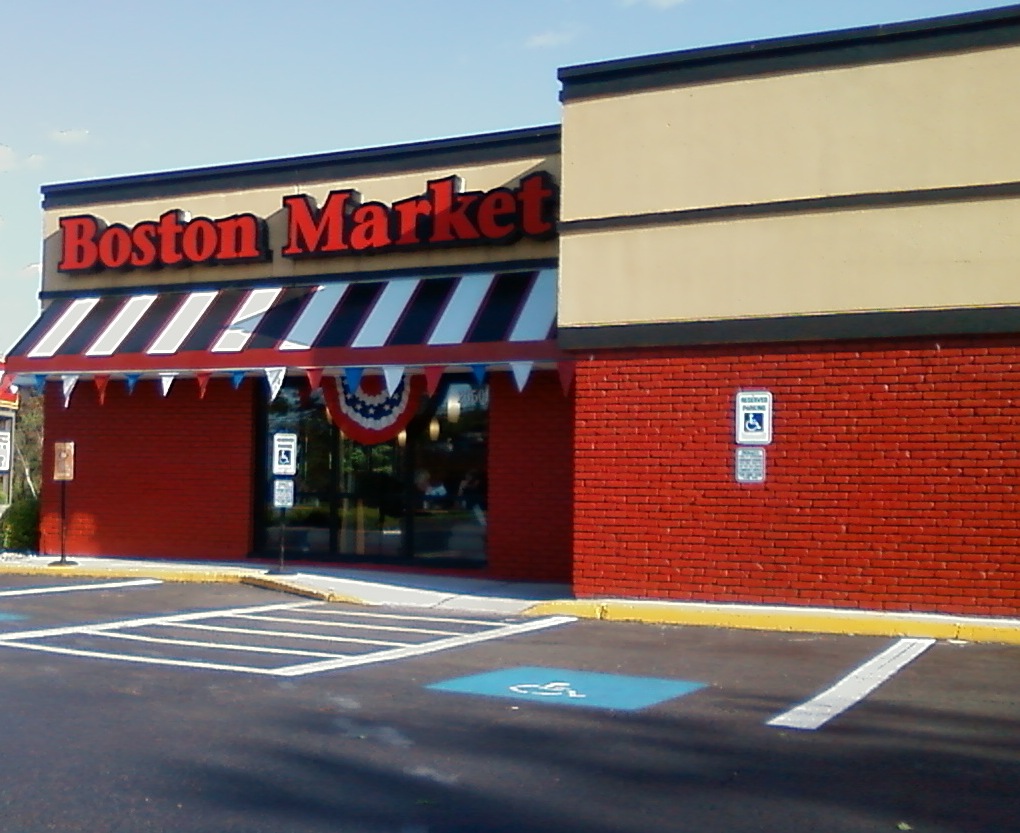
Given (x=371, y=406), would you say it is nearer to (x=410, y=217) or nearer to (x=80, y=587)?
(x=410, y=217)

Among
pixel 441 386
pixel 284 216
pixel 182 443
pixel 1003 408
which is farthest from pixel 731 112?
pixel 182 443

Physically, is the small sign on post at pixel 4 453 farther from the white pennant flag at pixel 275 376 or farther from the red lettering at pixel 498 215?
the red lettering at pixel 498 215

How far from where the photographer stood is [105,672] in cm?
1042

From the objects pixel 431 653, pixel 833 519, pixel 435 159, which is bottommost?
pixel 431 653

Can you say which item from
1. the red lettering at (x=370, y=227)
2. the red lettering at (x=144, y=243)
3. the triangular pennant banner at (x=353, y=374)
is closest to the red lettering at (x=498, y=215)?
the red lettering at (x=370, y=227)

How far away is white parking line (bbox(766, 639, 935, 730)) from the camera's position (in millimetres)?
8664

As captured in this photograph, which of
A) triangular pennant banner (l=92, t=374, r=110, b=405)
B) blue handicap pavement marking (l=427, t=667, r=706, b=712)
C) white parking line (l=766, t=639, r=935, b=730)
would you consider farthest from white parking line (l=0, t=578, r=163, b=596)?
white parking line (l=766, t=639, r=935, b=730)

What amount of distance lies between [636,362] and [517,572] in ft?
14.2

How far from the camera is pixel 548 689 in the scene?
9820 mm

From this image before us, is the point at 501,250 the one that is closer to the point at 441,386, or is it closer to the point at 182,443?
the point at 441,386

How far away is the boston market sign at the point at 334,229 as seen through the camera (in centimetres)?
1803

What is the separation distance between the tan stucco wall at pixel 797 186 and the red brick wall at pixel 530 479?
258 cm

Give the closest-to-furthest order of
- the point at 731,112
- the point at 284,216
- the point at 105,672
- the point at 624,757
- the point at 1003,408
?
the point at 624,757
the point at 105,672
the point at 1003,408
the point at 731,112
the point at 284,216

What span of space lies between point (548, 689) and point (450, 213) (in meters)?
10.1
